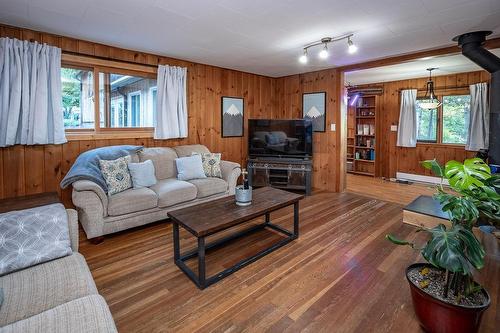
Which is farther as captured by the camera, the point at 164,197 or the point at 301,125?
the point at 301,125

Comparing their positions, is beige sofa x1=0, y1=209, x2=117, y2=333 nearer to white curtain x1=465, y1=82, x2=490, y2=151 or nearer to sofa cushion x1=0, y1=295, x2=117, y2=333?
sofa cushion x1=0, y1=295, x2=117, y2=333

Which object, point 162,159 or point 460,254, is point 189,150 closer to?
point 162,159

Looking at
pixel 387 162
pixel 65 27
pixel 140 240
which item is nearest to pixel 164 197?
pixel 140 240

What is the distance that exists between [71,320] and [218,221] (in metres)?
1.23

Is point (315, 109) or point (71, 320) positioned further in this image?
point (315, 109)

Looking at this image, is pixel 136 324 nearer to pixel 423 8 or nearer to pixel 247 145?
pixel 423 8

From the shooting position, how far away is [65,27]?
2.92 m

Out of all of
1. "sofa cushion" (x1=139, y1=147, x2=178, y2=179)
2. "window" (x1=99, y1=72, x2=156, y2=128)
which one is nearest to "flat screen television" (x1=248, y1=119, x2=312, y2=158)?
"sofa cushion" (x1=139, y1=147, x2=178, y2=179)

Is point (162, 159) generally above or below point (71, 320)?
above

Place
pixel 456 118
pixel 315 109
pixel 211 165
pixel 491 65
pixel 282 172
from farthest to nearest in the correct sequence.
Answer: pixel 456 118 < pixel 315 109 < pixel 282 172 < pixel 211 165 < pixel 491 65

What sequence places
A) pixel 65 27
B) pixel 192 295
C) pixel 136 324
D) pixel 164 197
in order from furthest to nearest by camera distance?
pixel 164 197 → pixel 65 27 → pixel 192 295 → pixel 136 324

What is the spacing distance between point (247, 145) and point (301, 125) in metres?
1.17

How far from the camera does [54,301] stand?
128 cm

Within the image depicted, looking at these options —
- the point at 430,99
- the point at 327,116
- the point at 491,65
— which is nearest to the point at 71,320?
the point at 491,65
